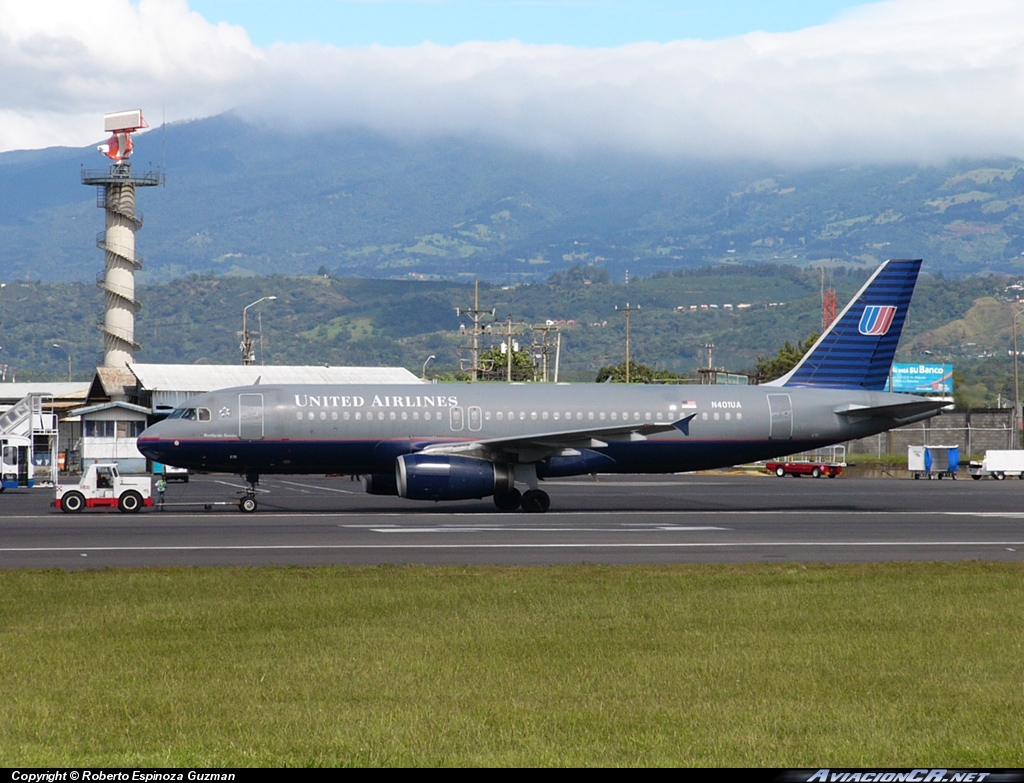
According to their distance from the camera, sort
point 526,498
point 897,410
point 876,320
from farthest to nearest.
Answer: point 876,320, point 897,410, point 526,498

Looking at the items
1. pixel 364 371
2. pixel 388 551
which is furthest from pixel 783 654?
pixel 364 371

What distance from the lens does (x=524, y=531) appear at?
102ft

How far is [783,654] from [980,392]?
9336 cm

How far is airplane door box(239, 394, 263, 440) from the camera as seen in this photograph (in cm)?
3841

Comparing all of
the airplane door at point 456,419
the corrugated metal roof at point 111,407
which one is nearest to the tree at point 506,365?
the corrugated metal roof at point 111,407

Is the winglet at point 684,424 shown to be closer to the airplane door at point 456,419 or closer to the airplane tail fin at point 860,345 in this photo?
the airplane tail fin at point 860,345

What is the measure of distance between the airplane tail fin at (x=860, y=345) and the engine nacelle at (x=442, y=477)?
12103 mm

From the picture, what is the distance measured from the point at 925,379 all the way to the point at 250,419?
3378 inches

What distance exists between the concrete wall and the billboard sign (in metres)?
9.07

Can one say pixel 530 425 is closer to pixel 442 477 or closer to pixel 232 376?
pixel 442 477

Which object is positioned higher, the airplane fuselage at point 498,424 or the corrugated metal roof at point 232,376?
the corrugated metal roof at point 232,376

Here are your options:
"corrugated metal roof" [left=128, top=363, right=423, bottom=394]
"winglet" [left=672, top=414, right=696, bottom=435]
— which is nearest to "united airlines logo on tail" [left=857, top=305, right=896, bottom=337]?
"winglet" [left=672, top=414, right=696, bottom=435]

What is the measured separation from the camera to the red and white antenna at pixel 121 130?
117125 millimetres

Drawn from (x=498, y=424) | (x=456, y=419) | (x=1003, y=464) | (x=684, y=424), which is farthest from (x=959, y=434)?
(x=456, y=419)
